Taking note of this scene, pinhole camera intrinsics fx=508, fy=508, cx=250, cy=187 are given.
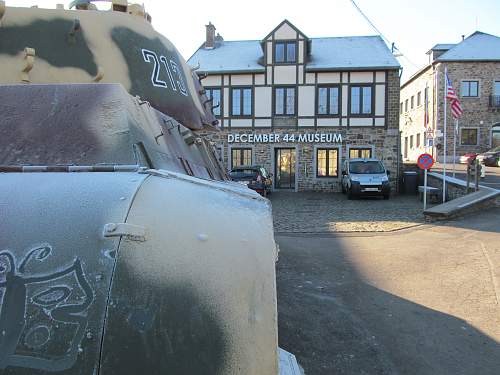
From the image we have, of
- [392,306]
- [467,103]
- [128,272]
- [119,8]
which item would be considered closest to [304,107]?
[467,103]

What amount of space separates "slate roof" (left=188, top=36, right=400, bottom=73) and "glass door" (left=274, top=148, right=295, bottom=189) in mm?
4228

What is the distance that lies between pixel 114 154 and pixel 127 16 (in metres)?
2.28

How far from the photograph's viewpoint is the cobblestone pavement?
12.5m

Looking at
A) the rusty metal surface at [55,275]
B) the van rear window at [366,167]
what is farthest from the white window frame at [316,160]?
the rusty metal surface at [55,275]

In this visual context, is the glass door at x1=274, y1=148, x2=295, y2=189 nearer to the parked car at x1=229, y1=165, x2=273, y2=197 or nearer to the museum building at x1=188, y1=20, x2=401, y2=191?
the museum building at x1=188, y1=20, x2=401, y2=191

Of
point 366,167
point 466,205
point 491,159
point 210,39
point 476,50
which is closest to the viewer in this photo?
point 466,205

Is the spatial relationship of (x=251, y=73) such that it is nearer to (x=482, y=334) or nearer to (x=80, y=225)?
(x=482, y=334)

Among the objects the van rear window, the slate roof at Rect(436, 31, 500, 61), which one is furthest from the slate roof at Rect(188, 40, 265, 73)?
the slate roof at Rect(436, 31, 500, 61)

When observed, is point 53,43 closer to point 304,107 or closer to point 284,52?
point 304,107

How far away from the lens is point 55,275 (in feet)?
5.22

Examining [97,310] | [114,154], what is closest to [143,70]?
[114,154]

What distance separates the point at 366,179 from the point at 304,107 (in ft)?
19.2

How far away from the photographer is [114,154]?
2639 mm

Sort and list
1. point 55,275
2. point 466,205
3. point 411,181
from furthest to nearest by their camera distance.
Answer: point 411,181 → point 466,205 → point 55,275
